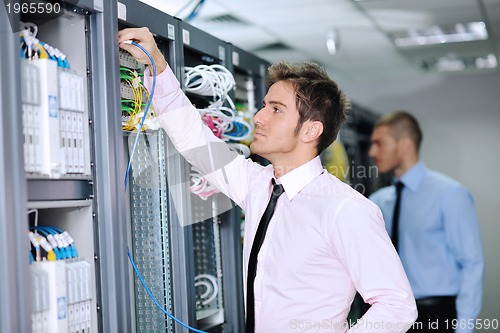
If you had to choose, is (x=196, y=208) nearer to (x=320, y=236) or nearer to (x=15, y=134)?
(x=320, y=236)

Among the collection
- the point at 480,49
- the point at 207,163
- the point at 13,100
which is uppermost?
the point at 480,49

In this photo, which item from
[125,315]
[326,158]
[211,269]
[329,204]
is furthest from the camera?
[326,158]

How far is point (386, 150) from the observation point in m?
4.05

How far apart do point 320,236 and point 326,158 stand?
9.69 feet

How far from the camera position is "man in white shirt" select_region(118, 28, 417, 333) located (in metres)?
1.96

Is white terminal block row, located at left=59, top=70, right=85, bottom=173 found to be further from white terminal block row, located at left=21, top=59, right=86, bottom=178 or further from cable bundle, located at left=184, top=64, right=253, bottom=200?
cable bundle, located at left=184, top=64, right=253, bottom=200

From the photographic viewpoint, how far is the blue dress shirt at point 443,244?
3.40 metres

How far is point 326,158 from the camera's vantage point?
4.97m

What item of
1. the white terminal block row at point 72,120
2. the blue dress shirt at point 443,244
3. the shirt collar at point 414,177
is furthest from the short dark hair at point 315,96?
the shirt collar at point 414,177

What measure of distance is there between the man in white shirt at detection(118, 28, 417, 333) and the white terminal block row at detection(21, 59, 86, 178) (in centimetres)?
30

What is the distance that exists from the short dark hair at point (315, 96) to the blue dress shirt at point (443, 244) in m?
1.43

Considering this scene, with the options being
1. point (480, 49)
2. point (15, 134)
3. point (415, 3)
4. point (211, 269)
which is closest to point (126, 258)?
point (15, 134)

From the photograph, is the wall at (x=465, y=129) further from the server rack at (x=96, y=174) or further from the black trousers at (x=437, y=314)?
the server rack at (x=96, y=174)

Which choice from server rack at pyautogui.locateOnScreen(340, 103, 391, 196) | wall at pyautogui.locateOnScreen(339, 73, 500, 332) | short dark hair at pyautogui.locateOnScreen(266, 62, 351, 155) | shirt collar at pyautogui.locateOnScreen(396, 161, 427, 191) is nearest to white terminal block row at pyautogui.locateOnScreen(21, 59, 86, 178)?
short dark hair at pyautogui.locateOnScreen(266, 62, 351, 155)
